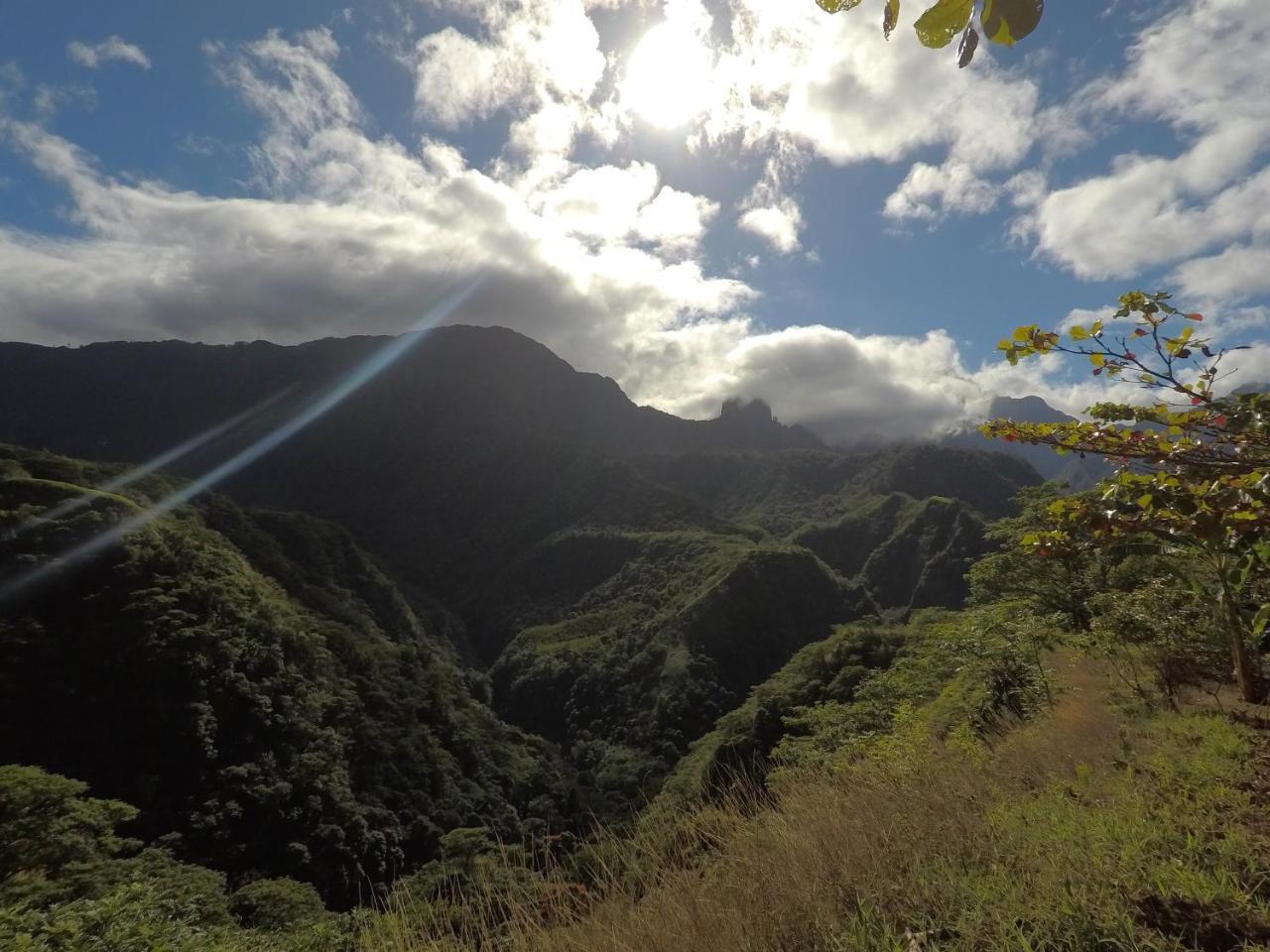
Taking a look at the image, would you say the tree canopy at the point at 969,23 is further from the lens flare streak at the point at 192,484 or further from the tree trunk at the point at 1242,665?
the lens flare streak at the point at 192,484

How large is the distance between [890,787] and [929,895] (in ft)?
5.75

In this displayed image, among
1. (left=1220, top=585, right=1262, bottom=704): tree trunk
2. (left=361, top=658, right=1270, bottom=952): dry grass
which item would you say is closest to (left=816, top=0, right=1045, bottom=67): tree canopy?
(left=361, top=658, right=1270, bottom=952): dry grass

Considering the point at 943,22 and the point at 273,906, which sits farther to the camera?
the point at 273,906

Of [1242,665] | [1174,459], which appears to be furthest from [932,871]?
[1242,665]

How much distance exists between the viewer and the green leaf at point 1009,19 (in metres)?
1.06

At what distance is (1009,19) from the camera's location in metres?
1.08

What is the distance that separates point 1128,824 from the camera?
3.47 m

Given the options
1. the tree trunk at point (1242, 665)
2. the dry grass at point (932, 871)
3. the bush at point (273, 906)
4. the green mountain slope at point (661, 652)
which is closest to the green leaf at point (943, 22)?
the dry grass at point (932, 871)

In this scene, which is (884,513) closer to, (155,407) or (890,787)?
(890,787)

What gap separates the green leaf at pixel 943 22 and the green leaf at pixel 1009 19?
0.04 m

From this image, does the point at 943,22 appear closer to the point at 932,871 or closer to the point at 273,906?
the point at 932,871

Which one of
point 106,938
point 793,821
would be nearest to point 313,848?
point 106,938

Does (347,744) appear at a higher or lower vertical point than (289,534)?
lower

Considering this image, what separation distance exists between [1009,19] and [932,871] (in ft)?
12.7
